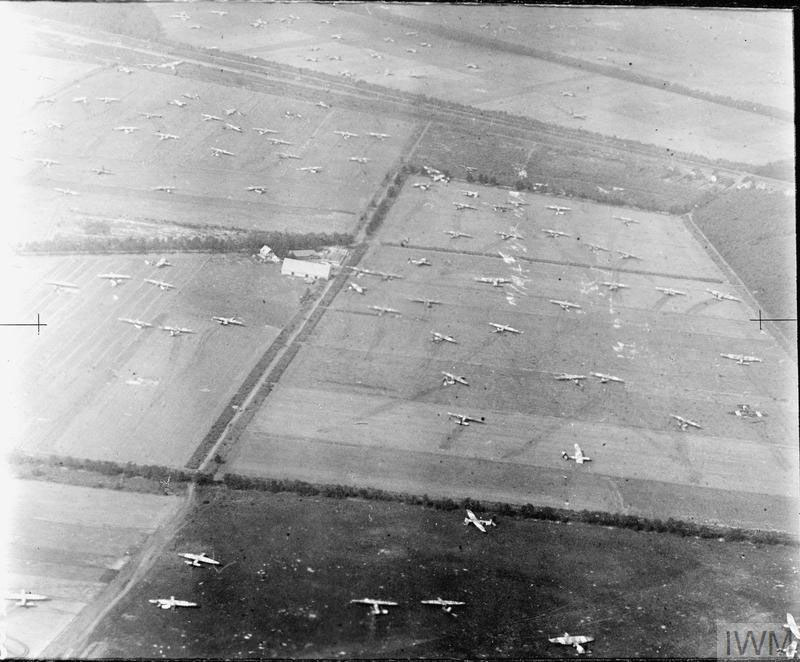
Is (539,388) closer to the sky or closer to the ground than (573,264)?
closer to the ground

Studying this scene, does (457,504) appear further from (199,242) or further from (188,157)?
(188,157)

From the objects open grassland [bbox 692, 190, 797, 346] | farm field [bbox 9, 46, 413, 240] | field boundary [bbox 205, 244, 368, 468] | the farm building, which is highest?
farm field [bbox 9, 46, 413, 240]

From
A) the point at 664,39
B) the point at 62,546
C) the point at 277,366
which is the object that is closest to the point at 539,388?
the point at 277,366

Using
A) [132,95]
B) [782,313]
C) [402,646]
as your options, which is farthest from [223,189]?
[402,646]

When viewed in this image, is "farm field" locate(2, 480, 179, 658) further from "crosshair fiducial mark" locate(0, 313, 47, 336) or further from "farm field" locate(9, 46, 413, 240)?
"farm field" locate(9, 46, 413, 240)

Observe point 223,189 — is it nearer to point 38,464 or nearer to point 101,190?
point 101,190

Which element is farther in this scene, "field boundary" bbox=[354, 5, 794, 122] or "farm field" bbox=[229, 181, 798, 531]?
"field boundary" bbox=[354, 5, 794, 122]

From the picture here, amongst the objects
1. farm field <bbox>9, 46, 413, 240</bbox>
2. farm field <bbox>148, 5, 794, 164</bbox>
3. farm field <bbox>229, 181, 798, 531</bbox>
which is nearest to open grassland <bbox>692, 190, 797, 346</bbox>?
farm field <bbox>229, 181, 798, 531</bbox>
